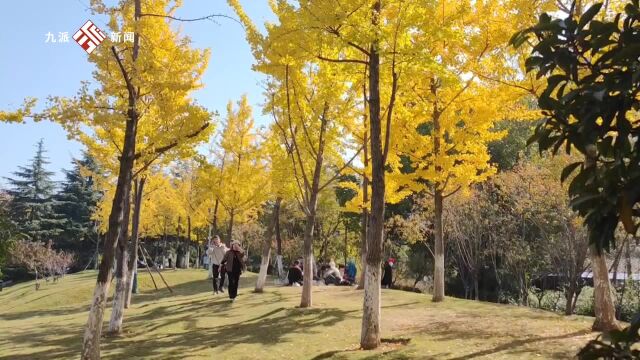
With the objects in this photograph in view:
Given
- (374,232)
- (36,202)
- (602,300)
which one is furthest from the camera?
(36,202)

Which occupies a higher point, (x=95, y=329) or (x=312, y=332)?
(x=95, y=329)

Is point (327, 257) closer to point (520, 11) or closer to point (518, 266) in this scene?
point (518, 266)

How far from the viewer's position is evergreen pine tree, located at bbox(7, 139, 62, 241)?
1860 inches

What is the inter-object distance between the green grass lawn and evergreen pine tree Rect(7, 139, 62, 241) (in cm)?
3620

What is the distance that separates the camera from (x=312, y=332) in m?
9.98

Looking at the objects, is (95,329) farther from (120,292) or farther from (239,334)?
(120,292)

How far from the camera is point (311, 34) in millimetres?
8867

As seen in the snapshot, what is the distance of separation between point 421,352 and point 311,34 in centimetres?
554

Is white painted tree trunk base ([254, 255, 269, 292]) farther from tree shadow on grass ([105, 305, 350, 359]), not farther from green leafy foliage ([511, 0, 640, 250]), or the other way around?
green leafy foliage ([511, 0, 640, 250])

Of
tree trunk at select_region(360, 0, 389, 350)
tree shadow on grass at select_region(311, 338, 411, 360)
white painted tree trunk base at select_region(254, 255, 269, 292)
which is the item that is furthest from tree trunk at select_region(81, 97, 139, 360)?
white painted tree trunk base at select_region(254, 255, 269, 292)

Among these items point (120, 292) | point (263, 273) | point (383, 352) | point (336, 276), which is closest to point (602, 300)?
point (383, 352)

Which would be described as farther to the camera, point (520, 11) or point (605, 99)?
point (520, 11)

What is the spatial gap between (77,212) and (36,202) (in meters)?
4.15

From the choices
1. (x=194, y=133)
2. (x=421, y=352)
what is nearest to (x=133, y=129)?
(x=194, y=133)
